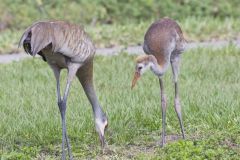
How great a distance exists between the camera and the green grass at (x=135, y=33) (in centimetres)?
1284

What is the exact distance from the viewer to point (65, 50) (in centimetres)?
646

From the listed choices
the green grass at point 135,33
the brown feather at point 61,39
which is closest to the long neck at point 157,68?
the brown feather at point 61,39

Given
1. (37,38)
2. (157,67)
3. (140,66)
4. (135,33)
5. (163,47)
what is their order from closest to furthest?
(37,38) < (140,66) < (157,67) < (163,47) < (135,33)

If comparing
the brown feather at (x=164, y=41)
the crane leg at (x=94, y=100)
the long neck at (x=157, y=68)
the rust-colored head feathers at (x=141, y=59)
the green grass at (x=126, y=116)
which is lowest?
the green grass at (x=126, y=116)

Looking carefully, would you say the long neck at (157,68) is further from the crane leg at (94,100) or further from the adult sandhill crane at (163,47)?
the crane leg at (94,100)

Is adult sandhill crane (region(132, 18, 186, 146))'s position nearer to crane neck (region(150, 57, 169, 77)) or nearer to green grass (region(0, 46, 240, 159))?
crane neck (region(150, 57, 169, 77))

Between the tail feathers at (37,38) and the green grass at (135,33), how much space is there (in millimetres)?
6201

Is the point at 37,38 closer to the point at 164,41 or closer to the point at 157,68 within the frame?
the point at 157,68

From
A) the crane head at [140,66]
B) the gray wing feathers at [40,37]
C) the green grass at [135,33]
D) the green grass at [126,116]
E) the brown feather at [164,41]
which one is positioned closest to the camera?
the gray wing feathers at [40,37]

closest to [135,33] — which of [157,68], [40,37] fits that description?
[157,68]

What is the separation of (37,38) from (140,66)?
0.98 meters

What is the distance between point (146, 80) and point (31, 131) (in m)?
2.82

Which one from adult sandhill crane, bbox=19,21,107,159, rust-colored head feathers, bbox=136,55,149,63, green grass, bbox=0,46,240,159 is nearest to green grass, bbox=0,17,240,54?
green grass, bbox=0,46,240,159

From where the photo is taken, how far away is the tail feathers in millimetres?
6113
